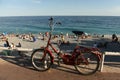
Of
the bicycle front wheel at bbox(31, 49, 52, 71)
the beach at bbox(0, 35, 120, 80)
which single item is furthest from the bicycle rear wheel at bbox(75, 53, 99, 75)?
the bicycle front wheel at bbox(31, 49, 52, 71)

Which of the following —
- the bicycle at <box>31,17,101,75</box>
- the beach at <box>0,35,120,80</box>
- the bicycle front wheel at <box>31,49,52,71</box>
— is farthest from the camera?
the bicycle front wheel at <box>31,49,52,71</box>

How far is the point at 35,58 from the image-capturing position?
785cm

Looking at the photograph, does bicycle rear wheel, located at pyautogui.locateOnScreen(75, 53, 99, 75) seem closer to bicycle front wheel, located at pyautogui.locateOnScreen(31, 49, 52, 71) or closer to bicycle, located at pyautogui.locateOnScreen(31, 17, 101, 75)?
bicycle, located at pyautogui.locateOnScreen(31, 17, 101, 75)

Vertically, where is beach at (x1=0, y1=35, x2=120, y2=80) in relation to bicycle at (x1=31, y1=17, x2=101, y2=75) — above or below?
below

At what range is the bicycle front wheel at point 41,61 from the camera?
7.33m

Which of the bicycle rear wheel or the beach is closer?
the beach

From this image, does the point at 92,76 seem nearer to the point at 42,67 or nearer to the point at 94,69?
the point at 94,69

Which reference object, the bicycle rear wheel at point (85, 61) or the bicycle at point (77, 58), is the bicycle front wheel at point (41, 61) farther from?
the bicycle rear wheel at point (85, 61)

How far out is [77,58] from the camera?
708cm

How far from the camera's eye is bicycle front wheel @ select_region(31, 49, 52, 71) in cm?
733

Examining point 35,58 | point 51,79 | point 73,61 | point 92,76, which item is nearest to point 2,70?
point 35,58

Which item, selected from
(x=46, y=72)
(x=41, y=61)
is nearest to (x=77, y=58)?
(x=46, y=72)

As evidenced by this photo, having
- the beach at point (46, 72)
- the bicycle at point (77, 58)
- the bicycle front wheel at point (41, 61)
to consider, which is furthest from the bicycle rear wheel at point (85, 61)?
the bicycle front wheel at point (41, 61)

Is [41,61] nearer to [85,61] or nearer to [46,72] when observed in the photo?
[46,72]
